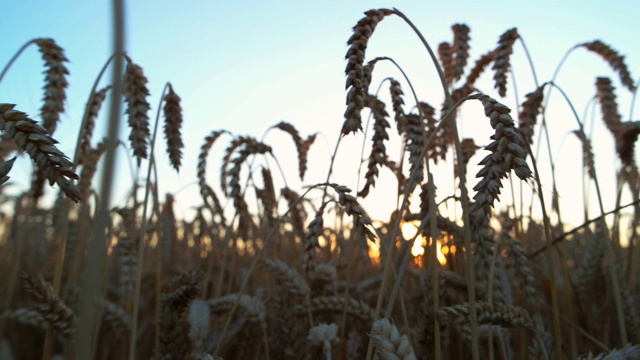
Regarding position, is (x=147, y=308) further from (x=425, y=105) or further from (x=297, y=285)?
(x=425, y=105)

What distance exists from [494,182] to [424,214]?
80cm

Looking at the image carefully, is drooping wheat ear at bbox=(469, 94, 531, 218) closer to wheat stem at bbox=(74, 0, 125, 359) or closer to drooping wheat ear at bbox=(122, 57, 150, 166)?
wheat stem at bbox=(74, 0, 125, 359)

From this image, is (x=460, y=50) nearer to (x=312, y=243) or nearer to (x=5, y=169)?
(x=312, y=243)

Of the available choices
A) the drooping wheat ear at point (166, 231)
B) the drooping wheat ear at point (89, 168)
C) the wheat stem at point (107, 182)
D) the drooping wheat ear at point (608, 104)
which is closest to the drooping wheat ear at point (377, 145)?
the wheat stem at point (107, 182)

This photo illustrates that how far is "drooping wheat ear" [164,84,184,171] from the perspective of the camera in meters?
1.80

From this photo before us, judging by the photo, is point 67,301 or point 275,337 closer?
point 275,337

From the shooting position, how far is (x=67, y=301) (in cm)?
241

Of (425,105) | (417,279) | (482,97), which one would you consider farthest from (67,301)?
(482,97)

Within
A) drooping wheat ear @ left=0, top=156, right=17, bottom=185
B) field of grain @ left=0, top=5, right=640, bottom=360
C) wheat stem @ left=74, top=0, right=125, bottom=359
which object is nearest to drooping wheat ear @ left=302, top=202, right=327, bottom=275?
field of grain @ left=0, top=5, right=640, bottom=360

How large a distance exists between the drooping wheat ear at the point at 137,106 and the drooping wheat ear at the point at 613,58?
229 centimetres

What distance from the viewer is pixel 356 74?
1262mm

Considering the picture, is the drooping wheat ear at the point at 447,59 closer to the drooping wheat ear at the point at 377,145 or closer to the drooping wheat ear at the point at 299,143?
the drooping wheat ear at the point at 299,143

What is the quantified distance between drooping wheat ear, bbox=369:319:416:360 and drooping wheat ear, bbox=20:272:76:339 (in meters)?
0.86

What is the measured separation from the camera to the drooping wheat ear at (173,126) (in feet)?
5.90
